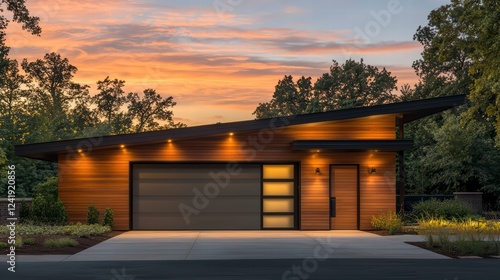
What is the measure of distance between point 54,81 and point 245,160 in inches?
2144

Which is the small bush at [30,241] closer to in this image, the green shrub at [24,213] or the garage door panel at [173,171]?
the green shrub at [24,213]

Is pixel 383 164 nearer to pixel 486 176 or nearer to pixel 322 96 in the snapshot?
pixel 486 176

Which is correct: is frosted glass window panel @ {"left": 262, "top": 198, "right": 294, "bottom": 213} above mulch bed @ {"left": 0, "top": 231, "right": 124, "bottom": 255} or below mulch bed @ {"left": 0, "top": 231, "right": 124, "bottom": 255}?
above

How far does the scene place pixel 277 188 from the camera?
2981cm

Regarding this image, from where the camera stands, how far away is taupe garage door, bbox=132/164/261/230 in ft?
96.7

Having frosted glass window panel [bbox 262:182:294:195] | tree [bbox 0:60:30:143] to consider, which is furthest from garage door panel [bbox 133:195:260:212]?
tree [bbox 0:60:30:143]

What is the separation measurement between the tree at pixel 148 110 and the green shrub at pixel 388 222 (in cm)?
5181

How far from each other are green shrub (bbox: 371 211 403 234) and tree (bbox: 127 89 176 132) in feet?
170

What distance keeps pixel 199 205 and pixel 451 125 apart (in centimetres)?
2235

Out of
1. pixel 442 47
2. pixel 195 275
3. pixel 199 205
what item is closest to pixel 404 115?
pixel 442 47

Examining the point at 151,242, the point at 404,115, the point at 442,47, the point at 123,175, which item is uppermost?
the point at 442,47

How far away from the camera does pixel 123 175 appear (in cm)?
2934

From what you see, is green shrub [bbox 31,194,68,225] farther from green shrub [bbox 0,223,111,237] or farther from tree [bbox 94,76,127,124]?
tree [bbox 94,76,127,124]

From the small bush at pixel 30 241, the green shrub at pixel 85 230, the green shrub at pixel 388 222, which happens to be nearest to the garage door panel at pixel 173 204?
the green shrub at pixel 85 230
